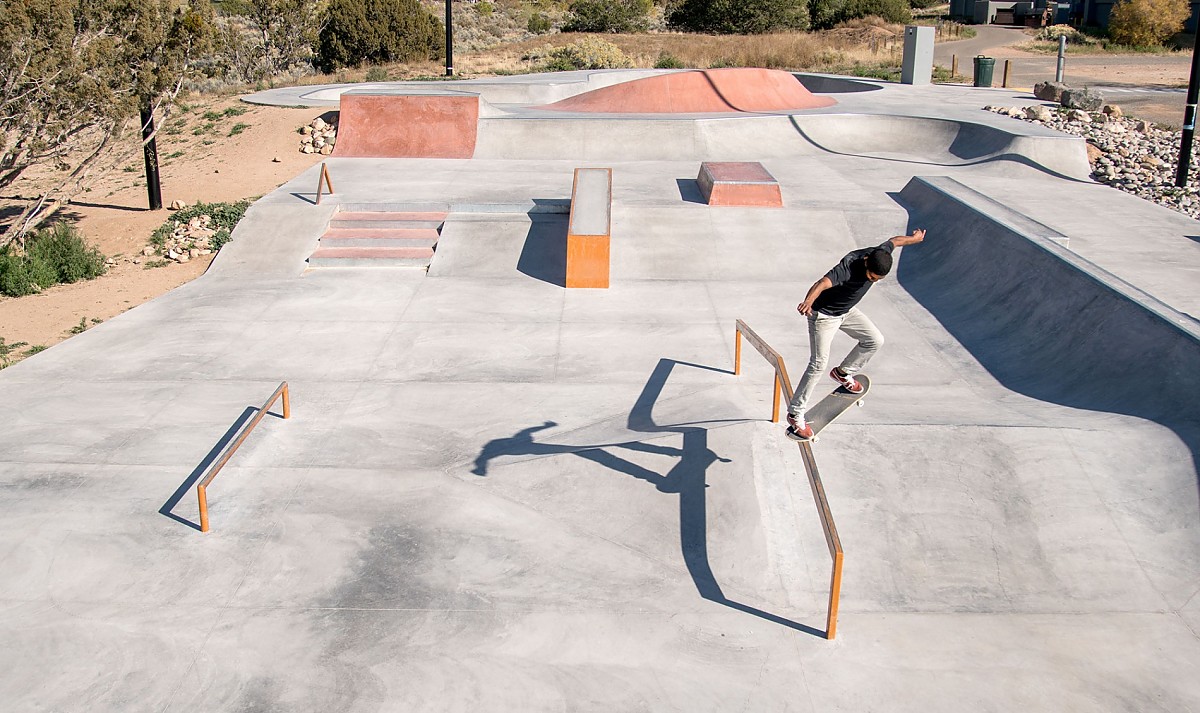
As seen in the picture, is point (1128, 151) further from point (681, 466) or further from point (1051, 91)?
point (681, 466)

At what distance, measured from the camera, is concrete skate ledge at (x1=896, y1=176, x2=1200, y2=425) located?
312 inches

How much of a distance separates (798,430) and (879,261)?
1.36 metres

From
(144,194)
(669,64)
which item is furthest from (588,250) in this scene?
(669,64)

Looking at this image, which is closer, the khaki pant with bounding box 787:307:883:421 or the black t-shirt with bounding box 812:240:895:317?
the black t-shirt with bounding box 812:240:895:317

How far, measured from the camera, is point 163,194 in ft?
62.3

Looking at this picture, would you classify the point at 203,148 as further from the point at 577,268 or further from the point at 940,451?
the point at 940,451

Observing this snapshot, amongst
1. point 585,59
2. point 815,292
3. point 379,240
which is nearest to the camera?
point 815,292

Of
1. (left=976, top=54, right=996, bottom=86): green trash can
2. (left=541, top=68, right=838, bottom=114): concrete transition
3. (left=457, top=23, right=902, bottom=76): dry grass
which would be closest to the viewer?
(left=541, top=68, right=838, bottom=114): concrete transition

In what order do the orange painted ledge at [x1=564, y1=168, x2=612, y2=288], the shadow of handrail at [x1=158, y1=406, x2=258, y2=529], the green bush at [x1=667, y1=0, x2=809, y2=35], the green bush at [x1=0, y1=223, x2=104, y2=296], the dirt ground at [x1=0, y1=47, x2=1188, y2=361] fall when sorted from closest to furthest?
1. the shadow of handrail at [x1=158, y1=406, x2=258, y2=529]
2. the orange painted ledge at [x1=564, y1=168, x2=612, y2=288]
3. the dirt ground at [x1=0, y1=47, x2=1188, y2=361]
4. the green bush at [x1=0, y1=223, x2=104, y2=296]
5. the green bush at [x1=667, y1=0, x2=809, y2=35]

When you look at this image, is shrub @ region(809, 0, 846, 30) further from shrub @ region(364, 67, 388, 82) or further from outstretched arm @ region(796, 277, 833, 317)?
outstretched arm @ region(796, 277, 833, 317)

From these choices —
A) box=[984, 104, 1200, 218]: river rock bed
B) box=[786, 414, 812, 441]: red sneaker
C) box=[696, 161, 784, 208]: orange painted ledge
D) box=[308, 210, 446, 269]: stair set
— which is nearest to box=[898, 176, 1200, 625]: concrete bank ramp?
box=[786, 414, 812, 441]: red sneaker

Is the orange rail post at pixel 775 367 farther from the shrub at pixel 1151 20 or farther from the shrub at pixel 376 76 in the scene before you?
the shrub at pixel 1151 20

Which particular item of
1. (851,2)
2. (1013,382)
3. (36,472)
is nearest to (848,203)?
(1013,382)

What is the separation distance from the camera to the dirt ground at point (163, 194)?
13.1 metres
